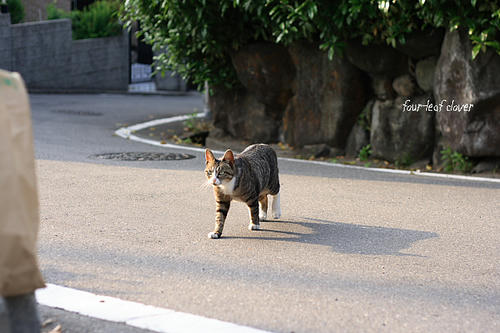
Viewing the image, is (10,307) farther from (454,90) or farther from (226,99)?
(226,99)

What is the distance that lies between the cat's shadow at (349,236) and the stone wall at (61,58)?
63.3 ft

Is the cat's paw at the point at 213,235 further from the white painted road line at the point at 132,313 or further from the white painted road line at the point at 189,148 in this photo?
the white painted road line at the point at 189,148

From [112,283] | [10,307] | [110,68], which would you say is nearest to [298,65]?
[112,283]

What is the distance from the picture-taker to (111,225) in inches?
259

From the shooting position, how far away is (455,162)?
33.8 ft

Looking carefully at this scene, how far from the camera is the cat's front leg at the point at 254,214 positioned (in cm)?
631

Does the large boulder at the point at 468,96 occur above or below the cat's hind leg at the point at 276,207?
above

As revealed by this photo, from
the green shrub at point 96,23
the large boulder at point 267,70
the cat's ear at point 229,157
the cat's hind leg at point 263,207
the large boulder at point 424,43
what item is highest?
the green shrub at point 96,23

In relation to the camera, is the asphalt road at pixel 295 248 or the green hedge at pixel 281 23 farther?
the green hedge at pixel 281 23

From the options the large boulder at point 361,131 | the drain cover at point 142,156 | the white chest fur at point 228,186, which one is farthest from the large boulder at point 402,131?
the white chest fur at point 228,186

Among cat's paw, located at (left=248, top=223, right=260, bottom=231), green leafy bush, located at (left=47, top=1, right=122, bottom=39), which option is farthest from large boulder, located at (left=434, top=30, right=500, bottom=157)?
green leafy bush, located at (left=47, top=1, right=122, bottom=39)

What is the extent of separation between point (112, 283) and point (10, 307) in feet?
5.86

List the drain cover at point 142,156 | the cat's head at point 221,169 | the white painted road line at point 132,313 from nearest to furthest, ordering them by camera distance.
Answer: the white painted road line at point 132,313
the cat's head at point 221,169
the drain cover at point 142,156

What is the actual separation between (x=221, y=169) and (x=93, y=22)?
900 inches
